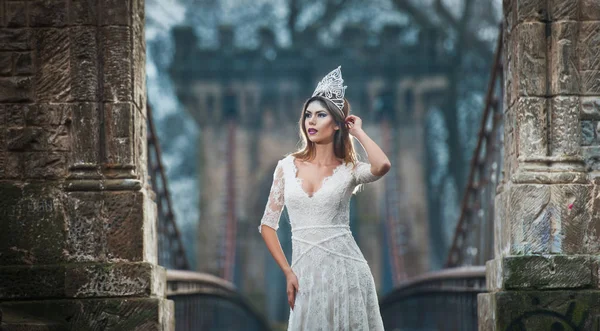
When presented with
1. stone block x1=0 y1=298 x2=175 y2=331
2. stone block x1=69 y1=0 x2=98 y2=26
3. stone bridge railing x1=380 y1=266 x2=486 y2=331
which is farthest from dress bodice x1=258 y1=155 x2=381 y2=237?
stone bridge railing x1=380 y1=266 x2=486 y2=331

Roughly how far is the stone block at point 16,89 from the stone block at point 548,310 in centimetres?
280

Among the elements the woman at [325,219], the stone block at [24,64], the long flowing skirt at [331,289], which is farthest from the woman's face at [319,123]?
the stone block at [24,64]

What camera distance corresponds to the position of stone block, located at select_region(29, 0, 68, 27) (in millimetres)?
6324

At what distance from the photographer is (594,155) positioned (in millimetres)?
6328

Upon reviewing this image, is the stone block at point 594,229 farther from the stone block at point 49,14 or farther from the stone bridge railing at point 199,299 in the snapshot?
the stone block at point 49,14

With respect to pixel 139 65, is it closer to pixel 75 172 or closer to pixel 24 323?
pixel 75 172

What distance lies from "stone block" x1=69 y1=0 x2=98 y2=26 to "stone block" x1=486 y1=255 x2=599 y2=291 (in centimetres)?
261

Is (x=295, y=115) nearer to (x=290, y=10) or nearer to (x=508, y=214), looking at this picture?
(x=290, y=10)

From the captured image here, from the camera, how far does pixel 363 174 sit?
5.24 meters

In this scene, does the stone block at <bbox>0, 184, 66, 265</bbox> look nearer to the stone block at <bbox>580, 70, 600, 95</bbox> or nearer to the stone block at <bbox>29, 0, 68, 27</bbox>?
the stone block at <bbox>29, 0, 68, 27</bbox>

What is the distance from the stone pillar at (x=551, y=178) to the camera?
6.02 m

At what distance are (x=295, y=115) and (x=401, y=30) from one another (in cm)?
293

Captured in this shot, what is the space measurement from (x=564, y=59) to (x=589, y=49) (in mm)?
173

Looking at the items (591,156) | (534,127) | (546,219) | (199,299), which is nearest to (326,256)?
(546,219)
